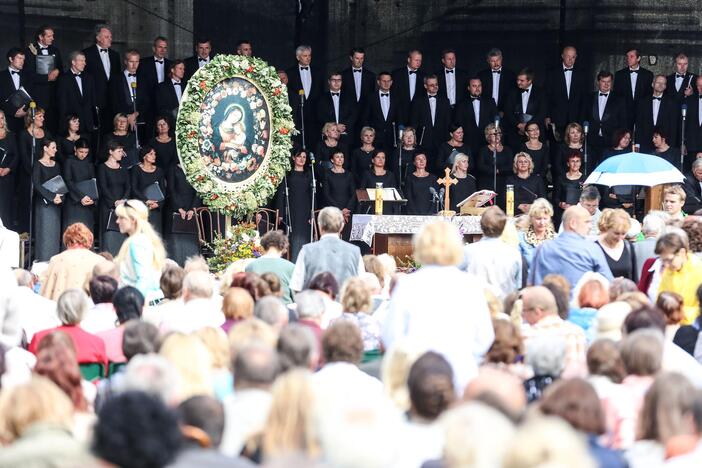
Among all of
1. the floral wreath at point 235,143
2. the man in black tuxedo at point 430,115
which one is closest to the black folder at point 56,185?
the floral wreath at point 235,143

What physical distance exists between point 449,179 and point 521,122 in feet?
8.51

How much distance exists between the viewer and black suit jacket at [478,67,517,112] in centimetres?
1711

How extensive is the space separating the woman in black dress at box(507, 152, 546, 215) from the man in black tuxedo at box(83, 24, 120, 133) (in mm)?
4435

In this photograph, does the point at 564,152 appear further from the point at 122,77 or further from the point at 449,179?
the point at 122,77

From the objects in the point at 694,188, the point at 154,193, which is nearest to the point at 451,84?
the point at 694,188

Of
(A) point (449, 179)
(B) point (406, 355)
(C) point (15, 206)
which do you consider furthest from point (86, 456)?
(C) point (15, 206)

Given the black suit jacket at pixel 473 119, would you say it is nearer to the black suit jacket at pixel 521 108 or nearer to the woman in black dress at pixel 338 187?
the black suit jacket at pixel 521 108

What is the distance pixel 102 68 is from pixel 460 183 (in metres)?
4.11

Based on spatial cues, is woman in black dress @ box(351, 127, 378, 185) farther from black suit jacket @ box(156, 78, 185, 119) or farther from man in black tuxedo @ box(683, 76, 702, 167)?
man in black tuxedo @ box(683, 76, 702, 167)

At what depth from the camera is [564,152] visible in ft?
54.0

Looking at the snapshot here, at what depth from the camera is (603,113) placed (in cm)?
1708

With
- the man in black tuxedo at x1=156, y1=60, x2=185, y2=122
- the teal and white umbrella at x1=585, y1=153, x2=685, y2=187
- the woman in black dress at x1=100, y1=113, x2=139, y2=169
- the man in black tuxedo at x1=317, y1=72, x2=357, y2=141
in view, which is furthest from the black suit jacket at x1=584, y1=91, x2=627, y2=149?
the woman in black dress at x1=100, y1=113, x2=139, y2=169

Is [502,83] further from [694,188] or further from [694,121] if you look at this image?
[694,188]

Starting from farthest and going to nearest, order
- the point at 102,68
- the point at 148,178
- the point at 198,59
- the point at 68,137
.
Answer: the point at 198,59 < the point at 102,68 < the point at 68,137 < the point at 148,178
